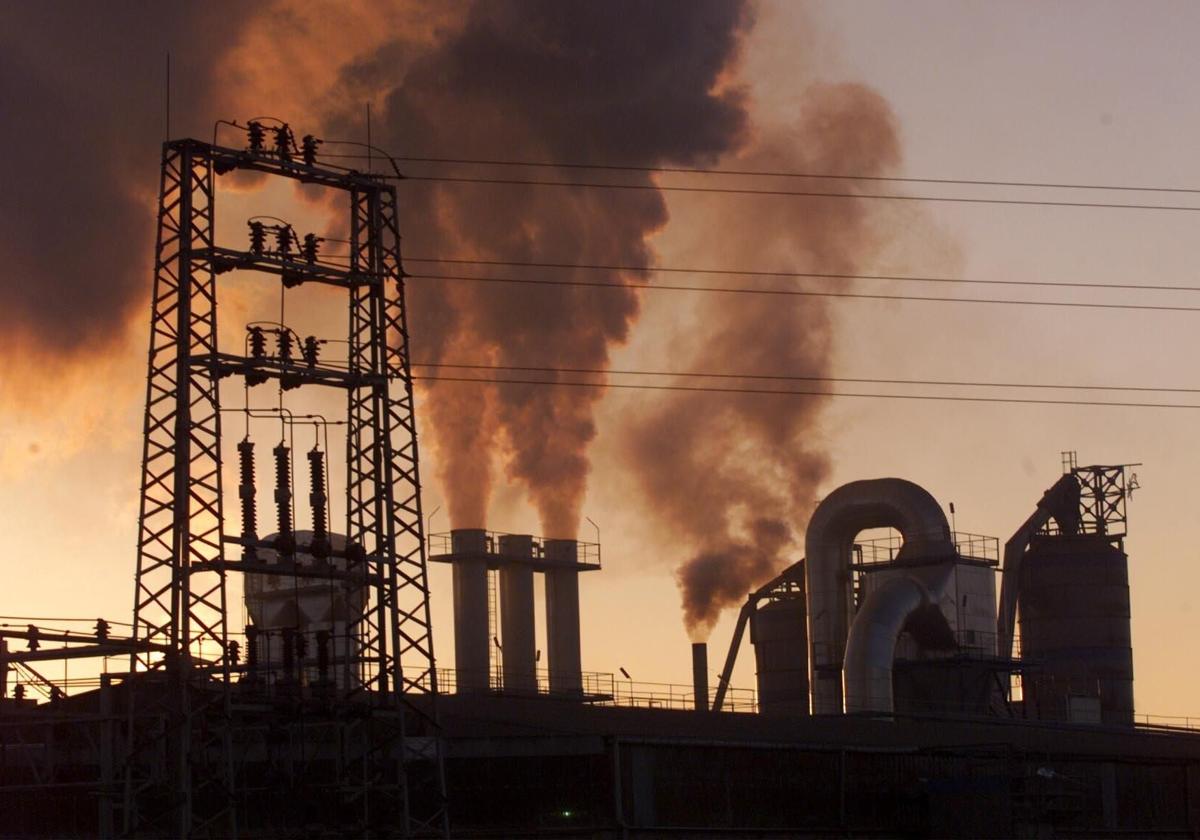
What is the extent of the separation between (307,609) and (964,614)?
75.8ft

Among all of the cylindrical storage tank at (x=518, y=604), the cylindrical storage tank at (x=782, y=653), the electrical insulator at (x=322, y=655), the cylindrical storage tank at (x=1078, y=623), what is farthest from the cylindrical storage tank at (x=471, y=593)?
the electrical insulator at (x=322, y=655)

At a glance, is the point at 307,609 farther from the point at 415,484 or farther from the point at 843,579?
the point at 843,579

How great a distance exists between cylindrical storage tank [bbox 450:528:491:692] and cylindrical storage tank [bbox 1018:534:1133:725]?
2171 centimetres

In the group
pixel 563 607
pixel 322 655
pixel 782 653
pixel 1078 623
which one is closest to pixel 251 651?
pixel 322 655

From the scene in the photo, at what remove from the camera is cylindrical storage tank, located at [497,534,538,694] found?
7025cm

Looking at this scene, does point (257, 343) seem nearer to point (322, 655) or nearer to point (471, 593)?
point (322, 655)

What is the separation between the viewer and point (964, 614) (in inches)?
2736

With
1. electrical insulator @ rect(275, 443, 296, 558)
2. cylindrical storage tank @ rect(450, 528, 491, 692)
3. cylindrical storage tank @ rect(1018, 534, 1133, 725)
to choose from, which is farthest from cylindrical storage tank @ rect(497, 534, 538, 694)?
electrical insulator @ rect(275, 443, 296, 558)

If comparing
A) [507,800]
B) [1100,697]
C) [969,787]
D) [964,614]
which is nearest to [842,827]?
[969,787]

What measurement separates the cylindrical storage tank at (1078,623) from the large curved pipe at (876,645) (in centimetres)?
1312

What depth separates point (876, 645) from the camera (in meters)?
65.2

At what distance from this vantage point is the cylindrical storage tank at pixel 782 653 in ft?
256

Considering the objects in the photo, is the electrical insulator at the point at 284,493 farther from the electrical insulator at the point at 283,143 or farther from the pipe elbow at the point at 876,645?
the pipe elbow at the point at 876,645

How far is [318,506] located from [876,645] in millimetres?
25332
